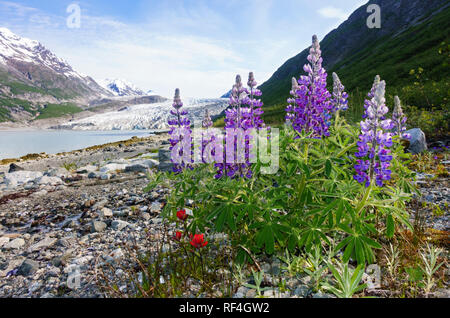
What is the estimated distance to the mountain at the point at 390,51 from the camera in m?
36.0

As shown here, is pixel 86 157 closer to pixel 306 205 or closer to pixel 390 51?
pixel 306 205

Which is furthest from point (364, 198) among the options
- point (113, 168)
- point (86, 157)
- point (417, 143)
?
point (86, 157)

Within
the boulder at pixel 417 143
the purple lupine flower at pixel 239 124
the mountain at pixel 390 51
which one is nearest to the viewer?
the purple lupine flower at pixel 239 124

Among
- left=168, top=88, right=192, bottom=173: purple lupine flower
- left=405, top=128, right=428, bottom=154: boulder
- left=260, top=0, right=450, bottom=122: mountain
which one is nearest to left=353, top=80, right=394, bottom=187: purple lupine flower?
left=168, top=88, right=192, bottom=173: purple lupine flower

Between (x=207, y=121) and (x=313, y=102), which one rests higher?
(x=313, y=102)

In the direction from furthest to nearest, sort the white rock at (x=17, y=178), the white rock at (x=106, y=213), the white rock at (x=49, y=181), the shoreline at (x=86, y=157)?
the shoreline at (x=86, y=157) < the white rock at (x=17, y=178) < the white rock at (x=49, y=181) < the white rock at (x=106, y=213)

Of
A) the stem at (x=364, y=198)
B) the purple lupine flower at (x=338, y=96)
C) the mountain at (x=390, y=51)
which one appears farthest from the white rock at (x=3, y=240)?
the mountain at (x=390, y=51)

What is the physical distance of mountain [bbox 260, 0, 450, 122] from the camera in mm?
35956

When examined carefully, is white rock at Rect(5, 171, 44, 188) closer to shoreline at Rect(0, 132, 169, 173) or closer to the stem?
shoreline at Rect(0, 132, 169, 173)

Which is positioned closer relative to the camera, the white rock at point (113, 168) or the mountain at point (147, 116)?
the white rock at point (113, 168)

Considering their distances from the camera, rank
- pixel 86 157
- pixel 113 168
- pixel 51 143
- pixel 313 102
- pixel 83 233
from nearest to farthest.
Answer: pixel 313 102 < pixel 83 233 < pixel 113 168 < pixel 86 157 < pixel 51 143

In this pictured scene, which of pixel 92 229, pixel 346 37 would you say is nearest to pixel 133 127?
pixel 346 37

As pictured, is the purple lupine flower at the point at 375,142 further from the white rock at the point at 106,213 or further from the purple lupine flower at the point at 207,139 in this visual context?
the white rock at the point at 106,213

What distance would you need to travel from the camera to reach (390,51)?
6303 centimetres
